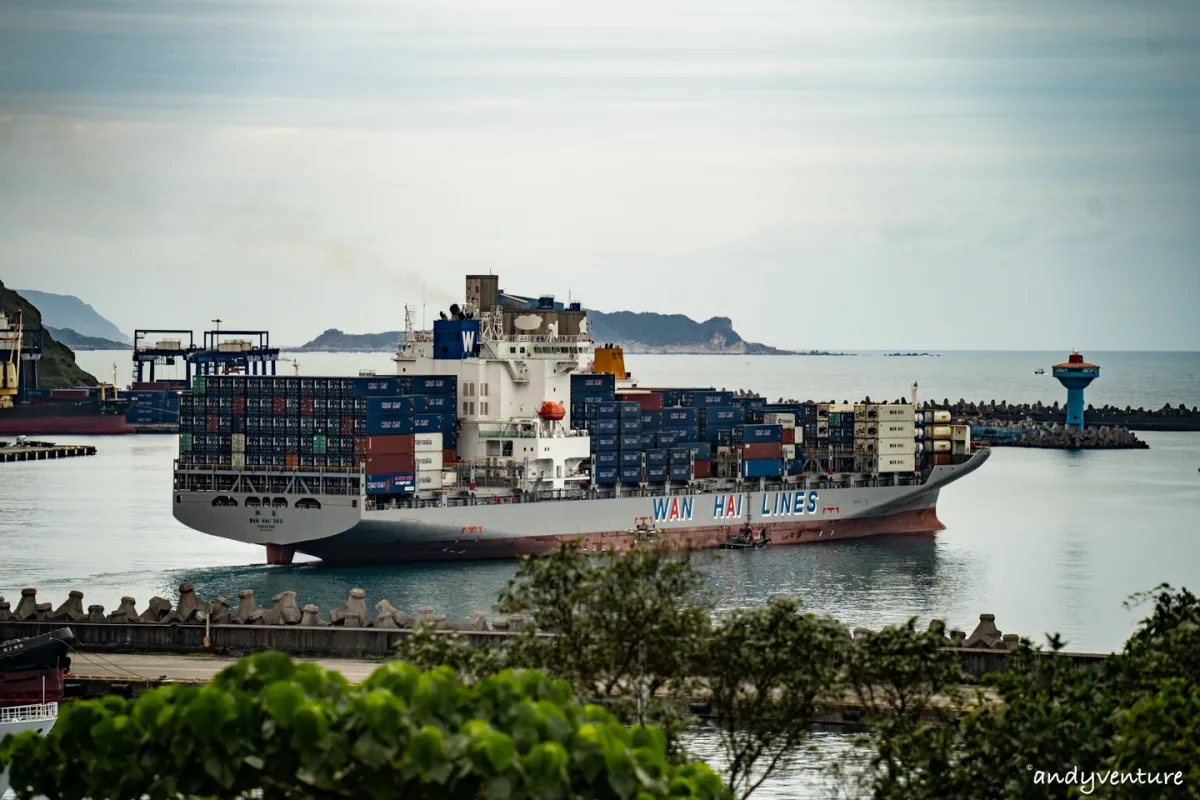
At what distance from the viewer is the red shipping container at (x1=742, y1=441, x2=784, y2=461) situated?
213 ft

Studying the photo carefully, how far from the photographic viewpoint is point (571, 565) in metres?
19.8

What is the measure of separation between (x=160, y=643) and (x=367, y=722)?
966 inches

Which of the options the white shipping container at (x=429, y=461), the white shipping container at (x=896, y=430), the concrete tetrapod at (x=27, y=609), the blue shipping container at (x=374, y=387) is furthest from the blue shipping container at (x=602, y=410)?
the concrete tetrapod at (x=27, y=609)

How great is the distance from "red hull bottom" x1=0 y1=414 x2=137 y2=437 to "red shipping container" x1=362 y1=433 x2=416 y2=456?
3342 inches

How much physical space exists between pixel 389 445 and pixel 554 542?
259 inches

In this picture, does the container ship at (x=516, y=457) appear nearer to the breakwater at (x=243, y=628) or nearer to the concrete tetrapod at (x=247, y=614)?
the breakwater at (x=243, y=628)

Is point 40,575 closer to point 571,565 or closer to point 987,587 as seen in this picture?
point 987,587

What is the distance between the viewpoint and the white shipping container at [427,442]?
5681 cm

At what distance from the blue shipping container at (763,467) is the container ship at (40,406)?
274 feet

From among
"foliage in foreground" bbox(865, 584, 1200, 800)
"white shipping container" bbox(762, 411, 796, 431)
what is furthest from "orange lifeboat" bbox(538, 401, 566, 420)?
"foliage in foreground" bbox(865, 584, 1200, 800)

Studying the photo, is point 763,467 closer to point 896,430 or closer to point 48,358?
point 896,430

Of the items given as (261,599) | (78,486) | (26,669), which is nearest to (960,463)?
(261,599)

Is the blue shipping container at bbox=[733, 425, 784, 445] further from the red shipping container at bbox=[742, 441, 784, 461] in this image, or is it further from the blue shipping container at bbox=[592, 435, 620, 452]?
the blue shipping container at bbox=[592, 435, 620, 452]

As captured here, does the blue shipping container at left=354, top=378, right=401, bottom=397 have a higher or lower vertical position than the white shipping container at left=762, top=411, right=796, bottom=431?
higher
